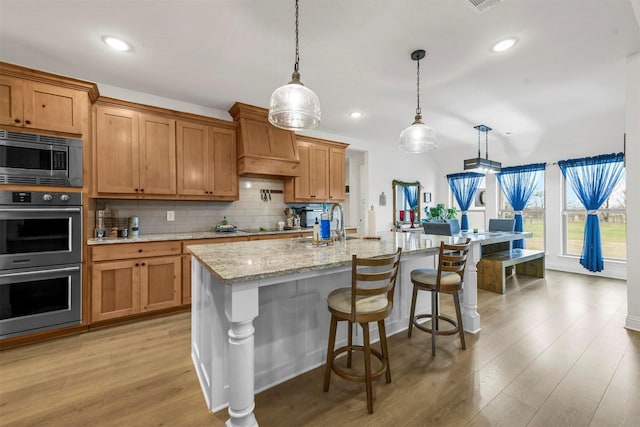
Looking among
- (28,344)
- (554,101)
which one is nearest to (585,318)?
(554,101)

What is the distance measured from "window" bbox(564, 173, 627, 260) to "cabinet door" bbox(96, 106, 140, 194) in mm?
7160

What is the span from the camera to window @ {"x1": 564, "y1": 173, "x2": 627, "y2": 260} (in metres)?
4.86

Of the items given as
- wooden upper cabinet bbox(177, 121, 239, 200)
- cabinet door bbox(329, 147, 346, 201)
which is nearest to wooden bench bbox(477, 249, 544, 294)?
cabinet door bbox(329, 147, 346, 201)

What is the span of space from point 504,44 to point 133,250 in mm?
3992

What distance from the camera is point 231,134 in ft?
12.8

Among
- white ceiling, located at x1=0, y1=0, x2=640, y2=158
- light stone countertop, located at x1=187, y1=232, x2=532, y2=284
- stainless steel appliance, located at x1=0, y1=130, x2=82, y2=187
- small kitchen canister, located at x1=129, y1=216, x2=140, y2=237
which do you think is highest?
white ceiling, located at x1=0, y1=0, x2=640, y2=158

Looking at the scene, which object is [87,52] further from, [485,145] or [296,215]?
[485,145]

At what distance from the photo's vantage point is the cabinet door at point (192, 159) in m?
3.50

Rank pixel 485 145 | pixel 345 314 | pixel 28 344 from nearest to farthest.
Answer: pixel 345 314, pixel 28 344, pixel 485 145

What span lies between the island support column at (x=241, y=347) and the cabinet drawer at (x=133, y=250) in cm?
210

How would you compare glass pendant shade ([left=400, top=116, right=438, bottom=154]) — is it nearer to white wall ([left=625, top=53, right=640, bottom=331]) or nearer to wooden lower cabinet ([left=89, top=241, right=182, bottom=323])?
white wall ([left=625, top=53, right=640, bottom=331])

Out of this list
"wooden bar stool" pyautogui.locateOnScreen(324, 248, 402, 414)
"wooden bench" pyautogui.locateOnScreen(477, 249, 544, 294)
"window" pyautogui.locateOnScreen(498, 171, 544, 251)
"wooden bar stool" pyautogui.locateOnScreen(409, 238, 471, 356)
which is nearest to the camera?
"wooden bar stool" pyautogui.locateOnScreen(324, 248, 402, 414)

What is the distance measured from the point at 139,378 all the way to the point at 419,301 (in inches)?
98.6

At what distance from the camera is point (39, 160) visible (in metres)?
2.54
